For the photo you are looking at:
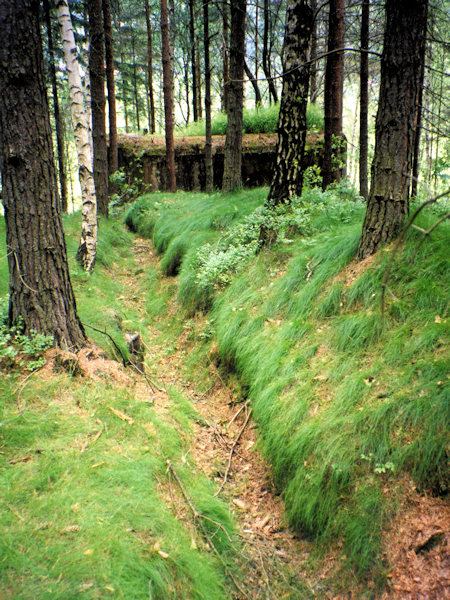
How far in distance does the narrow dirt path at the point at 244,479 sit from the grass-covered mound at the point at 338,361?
0.61 feet

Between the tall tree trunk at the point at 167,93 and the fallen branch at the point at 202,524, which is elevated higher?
the tall tree trunk at the point at 167,93

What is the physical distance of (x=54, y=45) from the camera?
14.4m

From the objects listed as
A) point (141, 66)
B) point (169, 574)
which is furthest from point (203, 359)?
point (141, 66)

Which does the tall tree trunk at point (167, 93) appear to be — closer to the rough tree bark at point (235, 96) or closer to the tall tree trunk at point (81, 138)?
the rough tree bark at point (235, 96)

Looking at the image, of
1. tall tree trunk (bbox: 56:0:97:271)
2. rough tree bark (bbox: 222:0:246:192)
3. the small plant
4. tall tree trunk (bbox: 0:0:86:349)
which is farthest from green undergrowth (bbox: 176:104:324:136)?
the small plant

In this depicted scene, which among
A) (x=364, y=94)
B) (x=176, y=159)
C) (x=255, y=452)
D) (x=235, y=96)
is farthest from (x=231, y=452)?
(x=176, y=159)

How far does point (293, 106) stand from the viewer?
5848mm

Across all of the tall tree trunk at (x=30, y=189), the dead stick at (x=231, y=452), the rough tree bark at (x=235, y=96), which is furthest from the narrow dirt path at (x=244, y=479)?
the rough tree bark at (x=235, y=96)

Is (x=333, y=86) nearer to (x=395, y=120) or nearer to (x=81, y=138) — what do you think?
(x=395, y=120)

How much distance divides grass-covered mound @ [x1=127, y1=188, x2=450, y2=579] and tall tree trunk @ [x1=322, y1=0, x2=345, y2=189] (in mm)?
→ 2099

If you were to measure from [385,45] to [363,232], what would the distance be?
1.90m

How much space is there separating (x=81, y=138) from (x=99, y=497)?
20.5ft

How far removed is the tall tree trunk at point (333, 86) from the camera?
7.23 meters

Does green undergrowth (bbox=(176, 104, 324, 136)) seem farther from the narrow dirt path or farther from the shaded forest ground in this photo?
the narrow dirt path
